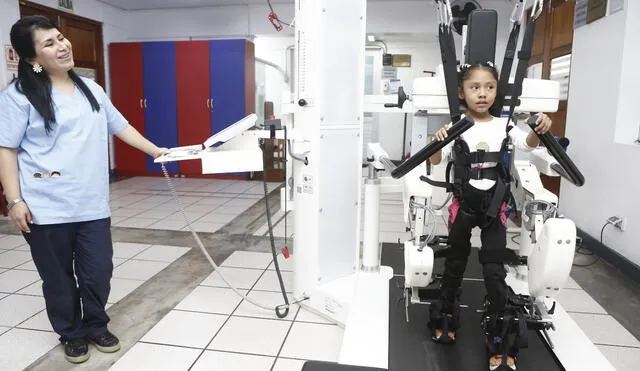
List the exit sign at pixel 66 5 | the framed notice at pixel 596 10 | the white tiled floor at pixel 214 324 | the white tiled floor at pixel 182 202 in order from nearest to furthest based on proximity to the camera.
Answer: the white tiled floor at pixel 214 324 < the framed notice at pixel 596 10 < the white tiled floor at pixel 182 202 < the exit sign at pixel 66 5

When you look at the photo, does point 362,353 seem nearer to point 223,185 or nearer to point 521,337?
point 521,337

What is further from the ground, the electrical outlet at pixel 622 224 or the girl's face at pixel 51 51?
the girl's face at pixel 51 51

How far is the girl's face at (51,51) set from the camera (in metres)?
1.90

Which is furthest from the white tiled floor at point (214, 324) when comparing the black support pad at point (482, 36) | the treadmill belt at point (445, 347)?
the black support pad at point (482, 36)

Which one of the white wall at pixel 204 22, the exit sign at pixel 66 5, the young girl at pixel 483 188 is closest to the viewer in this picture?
the young girl at pixel 483 188

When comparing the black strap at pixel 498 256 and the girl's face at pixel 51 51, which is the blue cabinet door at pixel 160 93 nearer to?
the girl's face at pixel 51 51

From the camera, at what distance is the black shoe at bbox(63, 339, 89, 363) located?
6.83ft

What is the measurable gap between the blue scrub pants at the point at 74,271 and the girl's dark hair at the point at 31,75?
0.47m

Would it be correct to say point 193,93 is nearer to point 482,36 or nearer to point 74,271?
point 74,271

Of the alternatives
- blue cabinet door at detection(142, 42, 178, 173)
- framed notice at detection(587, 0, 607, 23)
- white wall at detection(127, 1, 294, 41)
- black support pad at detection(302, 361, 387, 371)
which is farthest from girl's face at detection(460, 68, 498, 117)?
blue cabinet door at detection(142, 42, 178, 173)

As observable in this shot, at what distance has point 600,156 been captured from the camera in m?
3.63

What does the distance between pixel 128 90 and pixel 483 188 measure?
6.67 m

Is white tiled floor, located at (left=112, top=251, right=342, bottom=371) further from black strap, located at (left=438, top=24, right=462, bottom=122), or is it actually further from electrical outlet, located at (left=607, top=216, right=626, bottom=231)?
electrical outlet, located at (left=607, top=216, right=626, bottom=231)

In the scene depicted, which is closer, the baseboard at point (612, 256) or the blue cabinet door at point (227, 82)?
the baseboard at point (612, 256)
